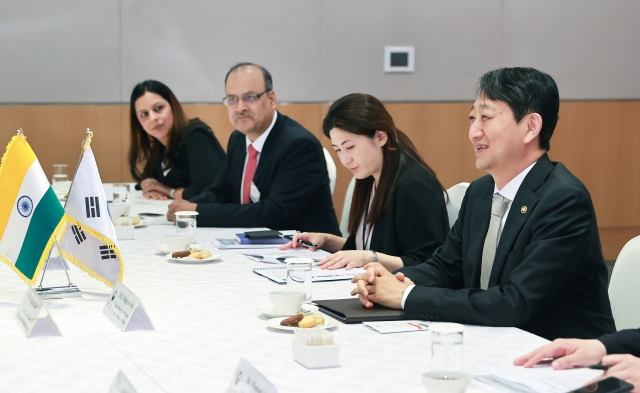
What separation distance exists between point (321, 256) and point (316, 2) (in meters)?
3.45

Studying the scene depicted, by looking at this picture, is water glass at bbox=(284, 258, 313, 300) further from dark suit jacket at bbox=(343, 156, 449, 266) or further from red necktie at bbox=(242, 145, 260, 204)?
red necktie at bbox=(242, 145, 260, 204)

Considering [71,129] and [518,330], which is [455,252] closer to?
[518,330]

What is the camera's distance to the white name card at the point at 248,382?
1.19 metres

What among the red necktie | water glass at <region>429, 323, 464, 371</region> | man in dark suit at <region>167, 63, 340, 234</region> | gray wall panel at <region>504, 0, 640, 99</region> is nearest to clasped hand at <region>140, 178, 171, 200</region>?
man in dark suit at <region>167, 63, 340, 234</region>

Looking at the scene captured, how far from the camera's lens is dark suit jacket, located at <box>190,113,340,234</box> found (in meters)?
3.77

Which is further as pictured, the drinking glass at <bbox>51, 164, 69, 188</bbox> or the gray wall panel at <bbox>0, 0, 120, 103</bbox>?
the gray wall panel at <bbox>0, 0, 120, 103</bbox>

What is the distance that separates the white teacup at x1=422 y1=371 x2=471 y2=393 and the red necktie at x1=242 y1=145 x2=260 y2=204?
295cm

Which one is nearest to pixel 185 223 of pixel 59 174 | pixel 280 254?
pixel 280 254

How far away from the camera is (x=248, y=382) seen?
125 cm

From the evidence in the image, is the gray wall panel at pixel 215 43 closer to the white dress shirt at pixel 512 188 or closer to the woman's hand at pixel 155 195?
the woman's hand at pixel 155 195

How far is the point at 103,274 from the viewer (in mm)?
2150

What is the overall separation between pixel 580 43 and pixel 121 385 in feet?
18.7

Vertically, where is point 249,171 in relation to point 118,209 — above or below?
above

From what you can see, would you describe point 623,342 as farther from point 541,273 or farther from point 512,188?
point 512,188
